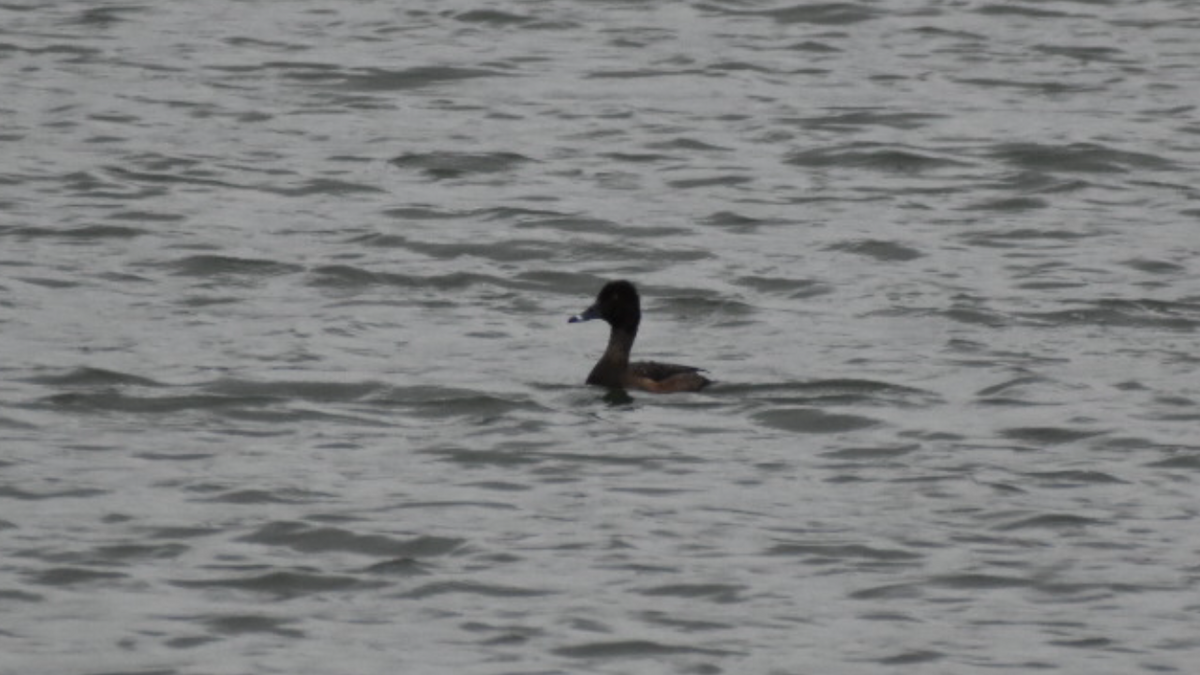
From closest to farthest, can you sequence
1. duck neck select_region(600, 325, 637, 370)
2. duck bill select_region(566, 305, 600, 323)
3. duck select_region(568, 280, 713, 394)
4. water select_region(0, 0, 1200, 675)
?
water select_region(0, 0, 1200, 675)
duck select_region(568, 280, 713, 394)
duck neck select_region(600, 325, 637, 370)
duck bill select_region(566, 305, 600, 323)

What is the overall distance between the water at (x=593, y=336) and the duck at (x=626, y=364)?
0.63 ft

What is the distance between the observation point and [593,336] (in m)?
16.9

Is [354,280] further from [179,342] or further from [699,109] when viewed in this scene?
[699,109]

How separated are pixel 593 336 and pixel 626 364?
176 centimetres

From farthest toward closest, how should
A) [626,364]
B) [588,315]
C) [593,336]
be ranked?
[593,336] → [588,315] → [626,364]

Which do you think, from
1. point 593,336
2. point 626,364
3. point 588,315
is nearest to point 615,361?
point 626,364

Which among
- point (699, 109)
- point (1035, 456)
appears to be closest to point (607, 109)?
point (699, 109)

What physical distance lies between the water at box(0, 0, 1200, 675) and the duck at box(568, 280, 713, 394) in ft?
0.63

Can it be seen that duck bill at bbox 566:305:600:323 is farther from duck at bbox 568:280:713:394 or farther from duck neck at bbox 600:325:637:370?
duck neck at bbox 600:325:637:370

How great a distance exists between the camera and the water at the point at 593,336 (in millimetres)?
11422

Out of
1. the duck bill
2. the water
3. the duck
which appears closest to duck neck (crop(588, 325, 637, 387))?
the duck

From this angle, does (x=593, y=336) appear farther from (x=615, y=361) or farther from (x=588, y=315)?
(x=615, y=361)

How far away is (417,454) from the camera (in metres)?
13.8

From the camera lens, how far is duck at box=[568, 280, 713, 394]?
15039 mm
